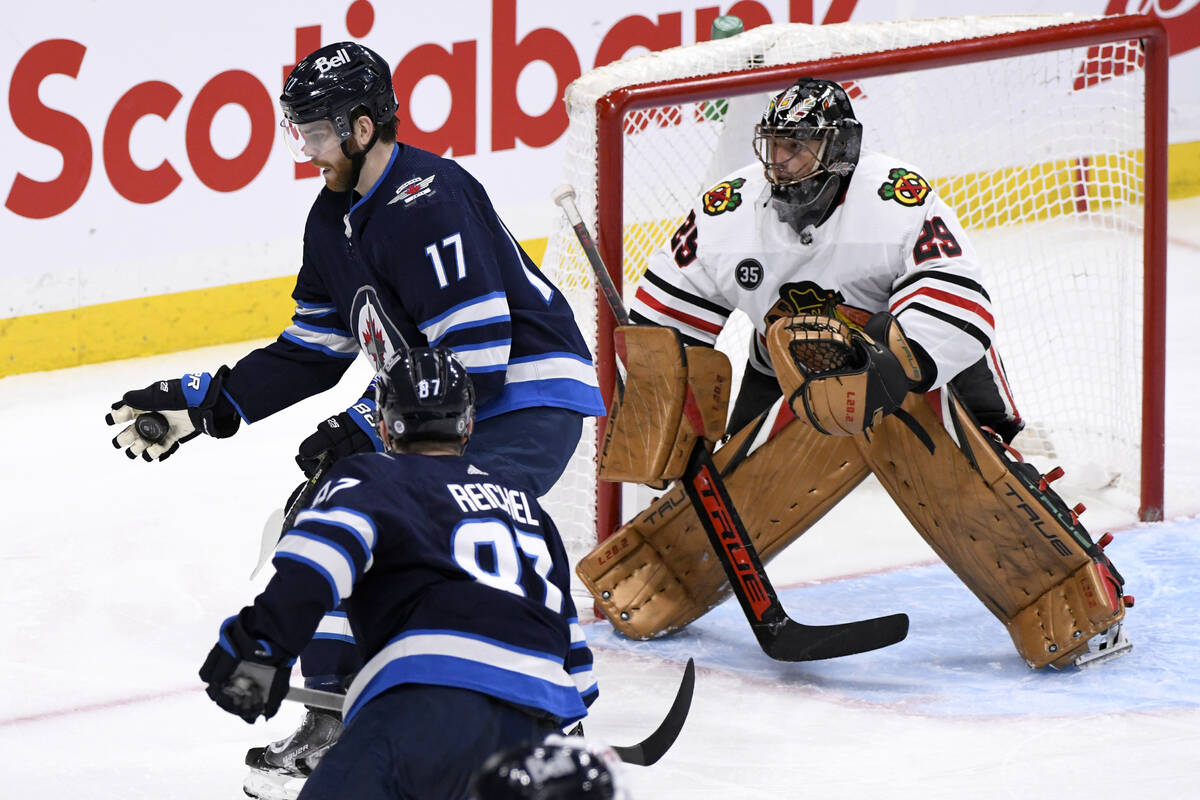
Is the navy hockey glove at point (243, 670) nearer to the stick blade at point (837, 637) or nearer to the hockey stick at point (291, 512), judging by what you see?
the hockey stick at point (291, 512)

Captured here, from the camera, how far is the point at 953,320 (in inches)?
125

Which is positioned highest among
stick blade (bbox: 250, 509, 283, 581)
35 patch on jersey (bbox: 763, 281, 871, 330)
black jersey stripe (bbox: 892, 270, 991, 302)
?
black jersey stripe (bbox: 892, 270, 991, 302)

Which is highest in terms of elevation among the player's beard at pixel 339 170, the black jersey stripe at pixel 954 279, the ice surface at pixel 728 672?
the player's beard at pixel 339 170

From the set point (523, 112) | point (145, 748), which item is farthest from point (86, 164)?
point (145, 748)

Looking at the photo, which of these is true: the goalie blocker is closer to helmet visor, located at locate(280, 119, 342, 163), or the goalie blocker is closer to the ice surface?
the ice surface

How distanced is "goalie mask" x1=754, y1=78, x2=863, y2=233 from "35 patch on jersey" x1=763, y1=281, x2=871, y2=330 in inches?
4.5

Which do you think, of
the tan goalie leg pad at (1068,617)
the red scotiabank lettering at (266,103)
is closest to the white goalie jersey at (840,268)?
the tan goalie leg pad at (1068,617)

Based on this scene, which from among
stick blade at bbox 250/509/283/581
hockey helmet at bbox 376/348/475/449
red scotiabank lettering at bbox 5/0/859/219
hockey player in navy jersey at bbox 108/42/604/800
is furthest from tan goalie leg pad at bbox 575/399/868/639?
red scotiabank lettering at bbox 5/0/859/219

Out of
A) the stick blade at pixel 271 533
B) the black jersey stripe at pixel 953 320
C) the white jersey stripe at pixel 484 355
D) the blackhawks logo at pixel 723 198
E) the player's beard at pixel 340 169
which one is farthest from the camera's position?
the blackhawks logo at pixel 723 198

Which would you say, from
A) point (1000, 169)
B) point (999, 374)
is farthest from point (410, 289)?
point (1000, 169)

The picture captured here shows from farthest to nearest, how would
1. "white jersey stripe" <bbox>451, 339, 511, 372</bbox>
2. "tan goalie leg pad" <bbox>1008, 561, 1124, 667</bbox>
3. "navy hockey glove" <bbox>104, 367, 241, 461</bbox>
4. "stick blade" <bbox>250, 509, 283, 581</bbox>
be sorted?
"tan goalie leg pad" <bbox>1008, 561, 1124, 667</bbox>
"navy hockey glove" <bbox>104, 367, 241, 461</bbox>
"stick blade" <bbox>250, 509, 283, 581</bbox>
"white jersey stripe" <bbox>451, 339, 511, 372</bbox>

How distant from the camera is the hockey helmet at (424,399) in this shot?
7.38 ft

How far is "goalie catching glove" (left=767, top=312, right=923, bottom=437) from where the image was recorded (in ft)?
10.3

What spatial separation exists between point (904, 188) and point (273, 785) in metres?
1.50
